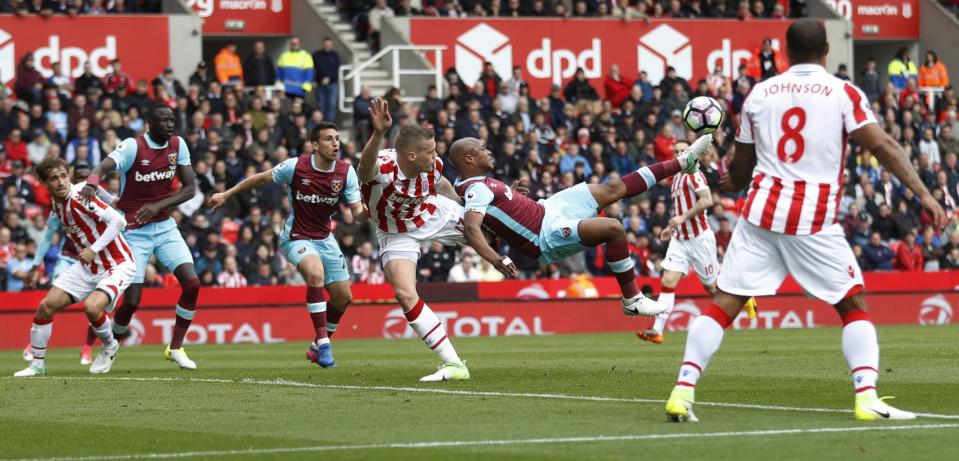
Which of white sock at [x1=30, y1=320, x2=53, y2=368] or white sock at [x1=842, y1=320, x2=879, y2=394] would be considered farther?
white sock at [x1=30, y1=320, x2=53, y2=368]

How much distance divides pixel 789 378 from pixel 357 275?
15.6 m

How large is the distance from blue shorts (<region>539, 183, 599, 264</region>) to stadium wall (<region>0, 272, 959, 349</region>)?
12.5 meters

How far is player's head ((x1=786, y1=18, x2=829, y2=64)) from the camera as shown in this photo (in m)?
9.60

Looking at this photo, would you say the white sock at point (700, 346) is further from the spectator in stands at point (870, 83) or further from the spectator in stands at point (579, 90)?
the spectator in stands at point (870, 83)

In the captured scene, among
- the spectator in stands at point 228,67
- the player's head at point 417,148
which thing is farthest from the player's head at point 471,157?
the spectator in stands at point 228,67

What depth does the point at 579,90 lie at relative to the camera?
116 feet

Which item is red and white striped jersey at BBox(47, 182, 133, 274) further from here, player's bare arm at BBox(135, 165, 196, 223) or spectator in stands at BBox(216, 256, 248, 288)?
spectator in stands at BBox(216, 256, 248, 288)

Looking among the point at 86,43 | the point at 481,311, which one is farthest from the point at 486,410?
the point at 86,43

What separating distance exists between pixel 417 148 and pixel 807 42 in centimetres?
488

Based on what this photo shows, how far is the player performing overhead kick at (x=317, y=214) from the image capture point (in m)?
16.0

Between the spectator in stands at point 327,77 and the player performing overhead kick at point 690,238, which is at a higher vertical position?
the spectator in stands at point 327,77

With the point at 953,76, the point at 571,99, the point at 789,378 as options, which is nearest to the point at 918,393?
the point at 789,378

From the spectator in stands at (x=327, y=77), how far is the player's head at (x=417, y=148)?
1904 centimetres

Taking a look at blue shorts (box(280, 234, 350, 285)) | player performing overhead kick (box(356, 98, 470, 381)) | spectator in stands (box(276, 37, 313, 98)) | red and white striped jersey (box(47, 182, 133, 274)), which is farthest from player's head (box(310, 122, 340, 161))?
spectator in stands (box(276, 37, 313, 98))
